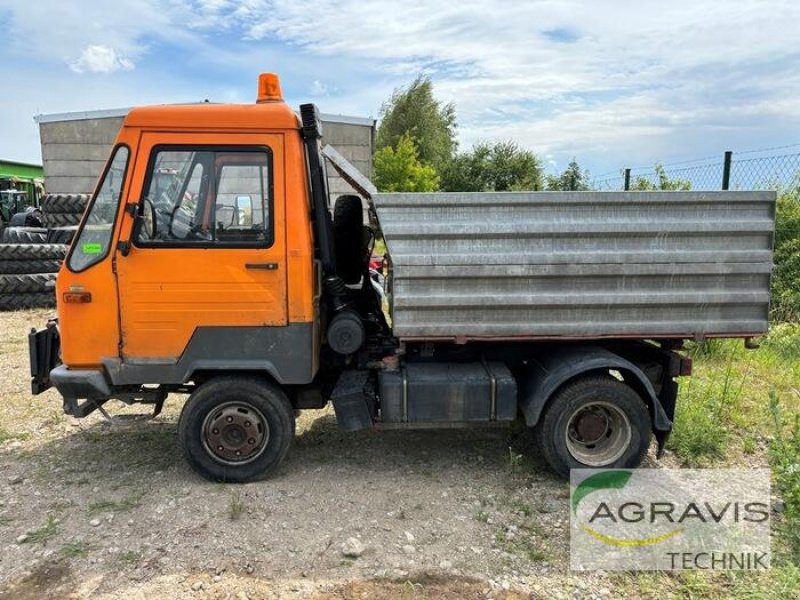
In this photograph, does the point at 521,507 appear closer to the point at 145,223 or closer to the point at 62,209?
the point at 145,223

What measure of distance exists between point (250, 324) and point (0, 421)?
3209 millimetres

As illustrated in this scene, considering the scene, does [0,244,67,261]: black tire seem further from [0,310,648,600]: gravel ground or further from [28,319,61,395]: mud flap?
[28,319,61,395]: mud flap

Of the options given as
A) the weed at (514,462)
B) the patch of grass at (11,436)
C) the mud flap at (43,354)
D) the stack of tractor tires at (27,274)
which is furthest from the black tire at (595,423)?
the stack of tractor tires at (27,274)

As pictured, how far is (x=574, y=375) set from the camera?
413cm

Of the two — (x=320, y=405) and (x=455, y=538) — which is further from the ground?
(x=320, y=405)

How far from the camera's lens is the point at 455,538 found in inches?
143

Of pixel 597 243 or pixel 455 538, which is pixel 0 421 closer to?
pixel 455 538

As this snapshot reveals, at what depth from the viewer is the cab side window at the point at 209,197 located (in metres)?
3.90

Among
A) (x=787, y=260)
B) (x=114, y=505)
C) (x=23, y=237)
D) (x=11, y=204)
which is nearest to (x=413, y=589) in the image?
(x=114, y=505)

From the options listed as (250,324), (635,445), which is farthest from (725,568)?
(250,324)

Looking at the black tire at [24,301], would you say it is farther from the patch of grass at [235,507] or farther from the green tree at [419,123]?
the green tree at [419,123]

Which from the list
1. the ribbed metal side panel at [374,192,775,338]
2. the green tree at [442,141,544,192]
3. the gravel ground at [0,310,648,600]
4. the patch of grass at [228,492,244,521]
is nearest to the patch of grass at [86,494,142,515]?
the gravel ground at [0,310,648,600]

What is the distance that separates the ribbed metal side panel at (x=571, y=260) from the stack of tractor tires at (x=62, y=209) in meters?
11.8

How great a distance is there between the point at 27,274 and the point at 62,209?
9.98ft
